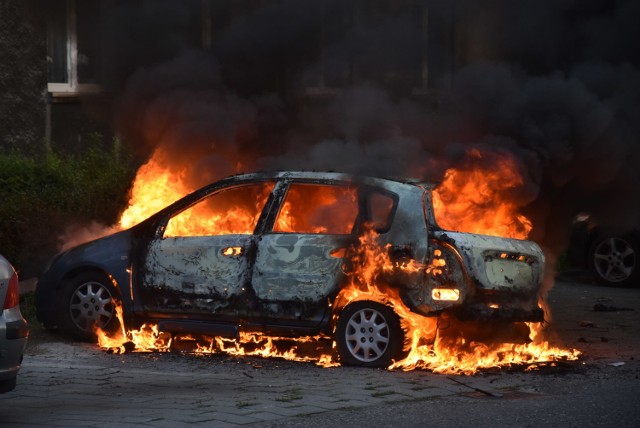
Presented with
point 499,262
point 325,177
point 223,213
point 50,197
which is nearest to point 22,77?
point 50,197

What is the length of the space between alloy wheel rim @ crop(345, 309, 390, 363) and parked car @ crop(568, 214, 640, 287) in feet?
21.4

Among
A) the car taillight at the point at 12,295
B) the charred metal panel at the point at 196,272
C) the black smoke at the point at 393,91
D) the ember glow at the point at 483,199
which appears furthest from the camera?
the black smoke at the point at 393,91

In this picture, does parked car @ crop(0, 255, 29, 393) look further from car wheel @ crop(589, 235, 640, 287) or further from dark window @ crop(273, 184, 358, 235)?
car wheel @ crop(589, 235, 640, 287)

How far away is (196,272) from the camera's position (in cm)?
1008

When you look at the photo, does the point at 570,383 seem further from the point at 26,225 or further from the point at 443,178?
the point at 26,225

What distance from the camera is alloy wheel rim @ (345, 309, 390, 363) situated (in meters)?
9.55

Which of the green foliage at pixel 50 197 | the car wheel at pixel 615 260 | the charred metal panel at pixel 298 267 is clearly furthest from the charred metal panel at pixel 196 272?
the car wheel at pixel 615 260

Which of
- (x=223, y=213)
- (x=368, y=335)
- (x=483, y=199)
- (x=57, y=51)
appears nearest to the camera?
(x=368, y=335)

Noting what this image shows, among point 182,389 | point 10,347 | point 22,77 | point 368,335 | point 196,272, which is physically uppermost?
point 22,77

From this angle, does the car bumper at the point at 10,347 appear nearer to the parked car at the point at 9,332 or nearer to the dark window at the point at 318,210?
the parked car at the point at 9,332

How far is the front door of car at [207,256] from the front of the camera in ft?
32.8

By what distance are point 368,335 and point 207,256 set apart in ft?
5.04

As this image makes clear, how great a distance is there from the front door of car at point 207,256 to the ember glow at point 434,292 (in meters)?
0.03

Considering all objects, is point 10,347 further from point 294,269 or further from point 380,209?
point 380,209
